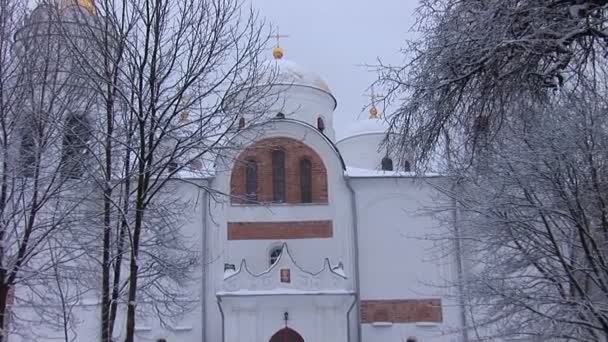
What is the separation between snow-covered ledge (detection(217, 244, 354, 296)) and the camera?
20953mm

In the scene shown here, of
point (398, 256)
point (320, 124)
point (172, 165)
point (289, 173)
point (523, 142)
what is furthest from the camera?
point (320, 124)

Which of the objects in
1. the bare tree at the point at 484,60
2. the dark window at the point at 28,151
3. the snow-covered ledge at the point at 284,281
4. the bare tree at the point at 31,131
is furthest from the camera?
the snow-covered ledge at the point at 284,281

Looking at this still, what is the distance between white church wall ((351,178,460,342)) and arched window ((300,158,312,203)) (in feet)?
5.08

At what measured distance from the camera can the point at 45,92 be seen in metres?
11.8

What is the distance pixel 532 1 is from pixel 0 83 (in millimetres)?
8618

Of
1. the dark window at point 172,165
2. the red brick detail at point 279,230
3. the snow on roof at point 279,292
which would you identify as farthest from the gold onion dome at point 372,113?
the dark window at point 172,165

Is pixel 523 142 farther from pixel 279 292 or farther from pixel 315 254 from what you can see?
pixel 315 254

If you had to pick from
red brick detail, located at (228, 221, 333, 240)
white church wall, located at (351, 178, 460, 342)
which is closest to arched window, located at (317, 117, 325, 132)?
white church wall, located at (351, 178, 460, 342)

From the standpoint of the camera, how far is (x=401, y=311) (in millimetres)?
23047

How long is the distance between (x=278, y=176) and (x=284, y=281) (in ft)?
14.5

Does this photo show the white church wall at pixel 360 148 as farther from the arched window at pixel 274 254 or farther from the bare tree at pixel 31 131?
the bare tree at pixel 31 131

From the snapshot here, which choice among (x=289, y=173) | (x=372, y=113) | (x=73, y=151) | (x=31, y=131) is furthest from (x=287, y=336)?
(x=372, y=113)

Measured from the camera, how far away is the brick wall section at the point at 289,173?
941 inches

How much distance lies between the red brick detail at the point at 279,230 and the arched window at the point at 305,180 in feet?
3.12
